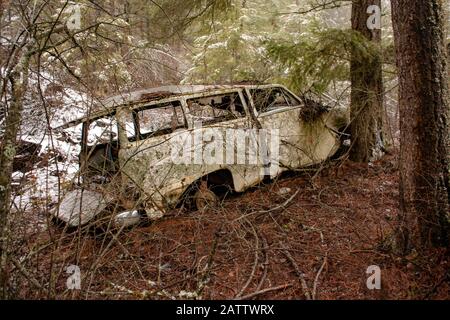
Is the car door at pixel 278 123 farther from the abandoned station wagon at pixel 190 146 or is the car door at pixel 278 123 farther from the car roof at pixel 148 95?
the car roof at pixel 148 95

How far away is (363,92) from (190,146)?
345 centimetres

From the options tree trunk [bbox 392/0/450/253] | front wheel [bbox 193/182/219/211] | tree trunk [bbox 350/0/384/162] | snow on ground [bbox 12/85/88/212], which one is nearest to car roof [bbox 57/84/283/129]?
snow on ground [bbox 12/85/88/212]

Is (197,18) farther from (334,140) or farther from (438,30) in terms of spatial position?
(438,30)

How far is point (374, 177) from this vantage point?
245 inches

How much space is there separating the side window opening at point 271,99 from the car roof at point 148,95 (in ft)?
0.55

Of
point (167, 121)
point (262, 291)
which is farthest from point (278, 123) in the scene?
point (262, 291)

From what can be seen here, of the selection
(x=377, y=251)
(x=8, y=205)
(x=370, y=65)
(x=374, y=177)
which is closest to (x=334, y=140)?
(x=374, y=177)

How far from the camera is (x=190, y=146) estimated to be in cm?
511

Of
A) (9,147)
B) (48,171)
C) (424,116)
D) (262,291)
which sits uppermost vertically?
(424,116)

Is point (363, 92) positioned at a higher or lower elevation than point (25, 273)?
higher

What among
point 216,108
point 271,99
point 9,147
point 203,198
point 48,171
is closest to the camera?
point 9,147

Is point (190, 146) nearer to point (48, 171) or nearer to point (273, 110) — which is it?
point (273, 110)

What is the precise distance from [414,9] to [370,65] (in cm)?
294

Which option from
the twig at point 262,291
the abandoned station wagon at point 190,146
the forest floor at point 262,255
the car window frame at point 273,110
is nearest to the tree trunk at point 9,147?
the forest floor at point 262,255
